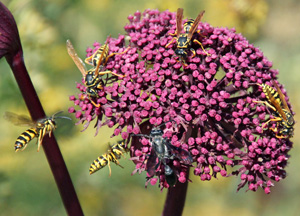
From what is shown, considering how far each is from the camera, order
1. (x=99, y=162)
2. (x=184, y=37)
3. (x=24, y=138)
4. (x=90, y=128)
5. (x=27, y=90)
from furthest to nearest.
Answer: (x=90, y=128), (x=99, y=162), (x=24, y=138), (x=184, y=37), (x=27, y=90)

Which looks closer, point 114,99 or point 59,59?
point 114,99

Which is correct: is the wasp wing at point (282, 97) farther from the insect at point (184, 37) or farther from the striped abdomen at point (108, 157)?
the striped abdomen at point (108, 157)

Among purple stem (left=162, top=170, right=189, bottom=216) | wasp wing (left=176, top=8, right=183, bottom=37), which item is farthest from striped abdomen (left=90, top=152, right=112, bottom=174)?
wasp wing (left=176, top=8, right=183, bottom=37)

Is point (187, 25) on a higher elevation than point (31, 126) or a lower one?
higher

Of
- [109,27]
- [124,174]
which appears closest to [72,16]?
[109,27]

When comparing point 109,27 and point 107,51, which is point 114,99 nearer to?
point 107,51

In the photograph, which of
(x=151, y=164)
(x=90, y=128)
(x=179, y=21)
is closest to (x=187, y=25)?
(x=179, y=21)

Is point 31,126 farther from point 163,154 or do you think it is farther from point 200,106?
Result: point 200,106
